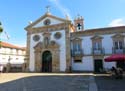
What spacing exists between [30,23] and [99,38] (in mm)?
14455

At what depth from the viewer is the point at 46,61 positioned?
33.3 meters

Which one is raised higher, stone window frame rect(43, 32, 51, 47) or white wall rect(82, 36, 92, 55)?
stone window frame rect(43, 32, 51, 47)

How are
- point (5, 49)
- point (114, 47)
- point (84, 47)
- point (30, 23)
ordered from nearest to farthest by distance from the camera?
point (114, 47)
point (84, 47)
point (30, 23)
point (5, 49)

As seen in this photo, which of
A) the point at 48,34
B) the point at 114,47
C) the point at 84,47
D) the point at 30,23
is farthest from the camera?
the point at 30,23

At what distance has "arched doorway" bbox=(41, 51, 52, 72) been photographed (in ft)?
107

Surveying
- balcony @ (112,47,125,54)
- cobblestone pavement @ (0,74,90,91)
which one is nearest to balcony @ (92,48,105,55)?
balcony @ (112,47,125,54)

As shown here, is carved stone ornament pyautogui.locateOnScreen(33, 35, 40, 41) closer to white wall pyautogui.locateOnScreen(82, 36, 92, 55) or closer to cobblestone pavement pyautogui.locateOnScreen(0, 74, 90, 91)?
white wall pyautogui.locateOnScreen(82, 36, 92, 55)

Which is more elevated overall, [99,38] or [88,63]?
[99,38]

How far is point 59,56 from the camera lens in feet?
104

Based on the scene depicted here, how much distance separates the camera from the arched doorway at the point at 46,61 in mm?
32688

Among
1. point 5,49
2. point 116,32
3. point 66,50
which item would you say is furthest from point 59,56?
point 5,49

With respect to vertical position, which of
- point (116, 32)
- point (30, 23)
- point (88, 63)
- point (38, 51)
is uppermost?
point (30, 23)

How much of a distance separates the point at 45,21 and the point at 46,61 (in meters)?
7.63

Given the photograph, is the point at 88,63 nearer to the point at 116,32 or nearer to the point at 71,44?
the point at 71,44
